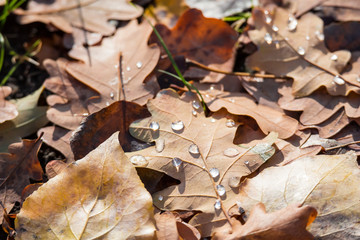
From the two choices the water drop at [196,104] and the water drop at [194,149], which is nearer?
the water drop at [194,149]

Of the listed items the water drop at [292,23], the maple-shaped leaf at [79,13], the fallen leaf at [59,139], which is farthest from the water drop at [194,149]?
the maple-shaped leaf at [79,13]

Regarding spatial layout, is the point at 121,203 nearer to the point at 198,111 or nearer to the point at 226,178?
the point at 226,178

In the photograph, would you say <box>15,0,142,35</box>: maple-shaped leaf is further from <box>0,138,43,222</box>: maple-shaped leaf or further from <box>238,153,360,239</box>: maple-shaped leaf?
<box>238,153,360,239</box>: maple-shaped leaf

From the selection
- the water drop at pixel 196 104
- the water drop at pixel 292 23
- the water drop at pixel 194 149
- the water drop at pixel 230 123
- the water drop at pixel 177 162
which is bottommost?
the water drop at pixel 177 162

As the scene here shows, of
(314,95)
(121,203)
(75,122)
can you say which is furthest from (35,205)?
(314,95)

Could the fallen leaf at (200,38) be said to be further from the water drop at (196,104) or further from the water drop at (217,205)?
the water drop at (217,205)

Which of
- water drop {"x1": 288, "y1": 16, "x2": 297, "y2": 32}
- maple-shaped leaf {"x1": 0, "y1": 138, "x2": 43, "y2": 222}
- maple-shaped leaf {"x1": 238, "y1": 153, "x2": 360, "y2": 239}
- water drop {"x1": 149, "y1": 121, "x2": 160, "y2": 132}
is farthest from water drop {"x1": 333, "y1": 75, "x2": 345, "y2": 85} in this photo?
maple-shaped leaf {"x1": 0, "y1": 138, "x2": 43, "y2": 222}

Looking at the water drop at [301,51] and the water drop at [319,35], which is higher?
the water drop at [319,35]
